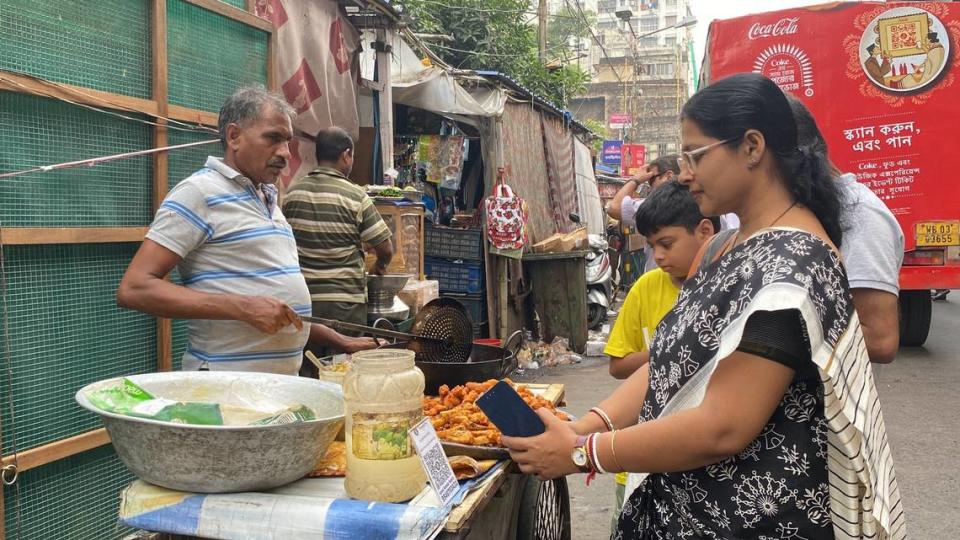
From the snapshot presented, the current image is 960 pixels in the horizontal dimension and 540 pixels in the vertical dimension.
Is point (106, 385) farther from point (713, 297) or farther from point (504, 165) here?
point (504, 165)

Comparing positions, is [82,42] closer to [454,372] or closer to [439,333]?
[439,333]

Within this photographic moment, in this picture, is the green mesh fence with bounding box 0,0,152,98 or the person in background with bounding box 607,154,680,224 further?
the person in background with bounding box 607,154,680,224

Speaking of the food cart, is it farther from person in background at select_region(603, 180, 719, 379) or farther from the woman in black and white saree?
person in background at select_region(603, 180, 719, 379)

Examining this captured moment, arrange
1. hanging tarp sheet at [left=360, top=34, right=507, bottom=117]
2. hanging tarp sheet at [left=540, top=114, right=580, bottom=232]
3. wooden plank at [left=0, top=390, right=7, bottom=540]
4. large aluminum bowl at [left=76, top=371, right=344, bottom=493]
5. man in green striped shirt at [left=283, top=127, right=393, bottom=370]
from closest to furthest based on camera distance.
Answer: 1. large aluminum bowl at [left=76, top=371, right=344, bottom=493]
2. wooden plank at [left=0, top=390, right=7, bottom=540]
3. man in green striped shirt at [left=283, top=127, right=393, bottom=370]
4. hanging tarp sheet at [left=360, top=34, right=507, bottom=117]
5. hanging tarp sheet at [left=540, top=114, right=580, bottom=232]

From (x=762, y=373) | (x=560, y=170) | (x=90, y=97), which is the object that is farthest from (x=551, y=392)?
(x=560, y=170)

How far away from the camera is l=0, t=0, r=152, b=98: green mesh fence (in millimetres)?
2477

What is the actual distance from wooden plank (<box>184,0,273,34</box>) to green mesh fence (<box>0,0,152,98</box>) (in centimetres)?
38

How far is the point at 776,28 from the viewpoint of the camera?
7410 mm

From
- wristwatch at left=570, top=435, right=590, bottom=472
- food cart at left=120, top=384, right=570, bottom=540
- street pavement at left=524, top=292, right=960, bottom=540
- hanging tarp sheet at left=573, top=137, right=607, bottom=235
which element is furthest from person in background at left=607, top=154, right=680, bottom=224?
hanging tarp sheet at left=573, top=137, right=607, bottom=235

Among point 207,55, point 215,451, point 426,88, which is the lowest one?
point 215,451


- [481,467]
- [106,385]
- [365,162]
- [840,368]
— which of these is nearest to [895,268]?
[840,368]

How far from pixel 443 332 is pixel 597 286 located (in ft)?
28.6

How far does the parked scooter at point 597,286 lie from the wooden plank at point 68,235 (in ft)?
27.0

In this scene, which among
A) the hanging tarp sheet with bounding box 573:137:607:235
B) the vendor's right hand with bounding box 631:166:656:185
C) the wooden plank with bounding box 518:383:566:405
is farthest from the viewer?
the hanging tarp sheet with bounding box 573:137:607:235
